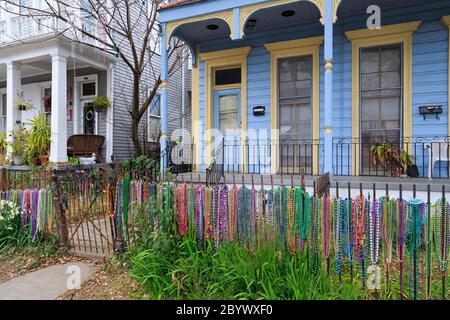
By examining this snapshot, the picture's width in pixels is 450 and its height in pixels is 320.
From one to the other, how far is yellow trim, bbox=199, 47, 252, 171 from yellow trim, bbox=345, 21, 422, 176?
2.56 metres

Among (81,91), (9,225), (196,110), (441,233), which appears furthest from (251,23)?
(81,91)

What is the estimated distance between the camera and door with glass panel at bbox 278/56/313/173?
7344 mm

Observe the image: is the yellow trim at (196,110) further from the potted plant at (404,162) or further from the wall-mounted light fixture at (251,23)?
the potted plant at (404,162)

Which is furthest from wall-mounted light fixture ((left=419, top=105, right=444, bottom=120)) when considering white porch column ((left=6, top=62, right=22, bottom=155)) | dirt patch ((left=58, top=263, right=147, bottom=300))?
white porch column ((left=6, top=62, right=22, bottom=155))

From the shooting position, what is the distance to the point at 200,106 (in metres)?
8.38

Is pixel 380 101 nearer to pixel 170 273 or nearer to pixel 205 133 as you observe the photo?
pixel 205 133

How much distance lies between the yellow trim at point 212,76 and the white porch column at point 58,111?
4316 millimetres

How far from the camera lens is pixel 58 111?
8.92 meters

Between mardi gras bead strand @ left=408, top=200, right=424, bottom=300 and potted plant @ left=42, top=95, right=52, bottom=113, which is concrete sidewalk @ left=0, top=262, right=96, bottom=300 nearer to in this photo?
mardi gras bead strand @ left=408, top=200, right=424, bottom=300

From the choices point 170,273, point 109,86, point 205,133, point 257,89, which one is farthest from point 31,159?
point 170,273

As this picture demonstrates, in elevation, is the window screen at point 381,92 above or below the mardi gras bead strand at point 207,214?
above

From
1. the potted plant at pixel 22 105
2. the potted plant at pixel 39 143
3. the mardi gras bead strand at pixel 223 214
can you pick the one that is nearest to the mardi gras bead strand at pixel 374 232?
the mardi gras bead strand at pixel 223 214

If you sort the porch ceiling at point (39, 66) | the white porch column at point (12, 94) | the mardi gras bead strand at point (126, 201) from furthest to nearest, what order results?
the porch ceiling at point (39, 66)
the white porch column at point (12, 94)
the mardi gras bead strand at point (126, 201)

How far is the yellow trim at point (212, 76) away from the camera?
7.88m
